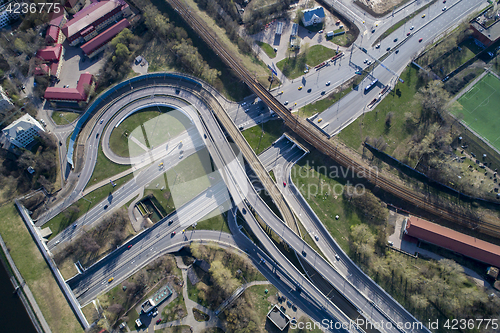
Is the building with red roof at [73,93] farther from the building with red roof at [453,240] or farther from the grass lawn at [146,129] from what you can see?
the building with red roof at [453,240]

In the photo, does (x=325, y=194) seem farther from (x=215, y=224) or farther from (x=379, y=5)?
(x=379, y=5)

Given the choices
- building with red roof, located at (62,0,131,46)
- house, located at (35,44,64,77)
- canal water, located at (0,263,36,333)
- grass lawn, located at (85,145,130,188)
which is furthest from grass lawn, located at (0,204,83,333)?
building with red roof, located at (62,0,131,46)

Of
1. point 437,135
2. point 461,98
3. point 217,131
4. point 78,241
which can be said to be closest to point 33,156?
point 78,241

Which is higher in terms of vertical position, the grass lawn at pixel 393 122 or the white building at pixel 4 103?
the white building at pixel 4 103

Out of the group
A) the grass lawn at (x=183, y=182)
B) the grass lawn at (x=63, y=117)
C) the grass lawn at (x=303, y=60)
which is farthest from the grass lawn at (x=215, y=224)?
the grass lawn at (x=63, y=117)

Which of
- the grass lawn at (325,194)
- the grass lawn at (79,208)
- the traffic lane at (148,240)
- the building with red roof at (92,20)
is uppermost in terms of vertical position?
the building with red roof at (92,20)

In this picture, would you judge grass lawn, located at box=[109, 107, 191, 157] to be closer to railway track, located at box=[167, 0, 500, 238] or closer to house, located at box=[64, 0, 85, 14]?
railway track, located at box=[167, 0, 500, 238]
